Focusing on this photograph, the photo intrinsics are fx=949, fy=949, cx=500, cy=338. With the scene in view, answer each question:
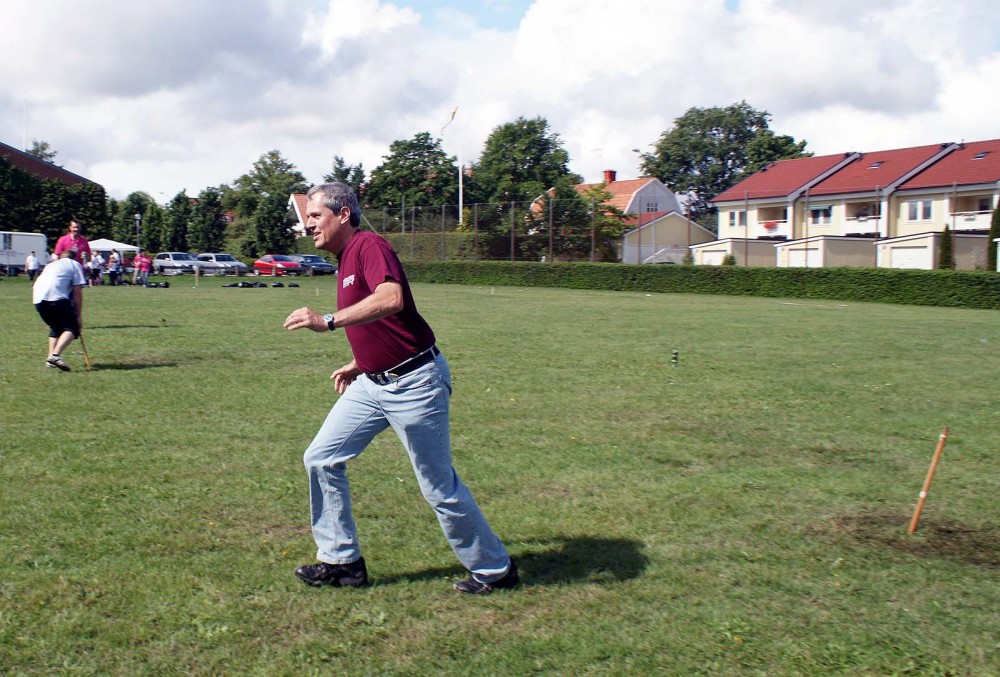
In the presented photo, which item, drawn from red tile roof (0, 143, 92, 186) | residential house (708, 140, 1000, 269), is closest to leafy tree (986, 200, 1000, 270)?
residential house (708, 140, 1000, 269)

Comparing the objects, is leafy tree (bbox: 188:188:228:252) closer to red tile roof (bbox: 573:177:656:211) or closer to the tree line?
the tree line

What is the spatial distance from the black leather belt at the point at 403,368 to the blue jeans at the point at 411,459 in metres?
0.02

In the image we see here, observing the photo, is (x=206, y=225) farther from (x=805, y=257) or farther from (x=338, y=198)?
(x=338, y=198)

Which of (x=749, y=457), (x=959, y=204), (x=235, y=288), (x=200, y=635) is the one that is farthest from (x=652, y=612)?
(x=959, y=204)

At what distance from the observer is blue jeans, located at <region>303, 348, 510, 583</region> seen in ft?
15.0

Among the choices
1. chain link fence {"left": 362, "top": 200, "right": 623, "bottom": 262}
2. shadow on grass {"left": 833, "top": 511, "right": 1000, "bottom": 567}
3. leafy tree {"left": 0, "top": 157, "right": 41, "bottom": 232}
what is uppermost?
leafy tree {"left": 0, "top": 157, "right": 41, "bottom": 232}

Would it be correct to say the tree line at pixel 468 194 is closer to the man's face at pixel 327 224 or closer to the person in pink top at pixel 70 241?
the person in pink top at pixel 70 241

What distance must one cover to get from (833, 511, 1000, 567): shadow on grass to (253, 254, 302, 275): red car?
181ft

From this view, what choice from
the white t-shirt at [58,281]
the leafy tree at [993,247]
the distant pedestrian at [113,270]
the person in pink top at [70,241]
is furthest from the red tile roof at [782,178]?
the white t-shirt at [58,281]

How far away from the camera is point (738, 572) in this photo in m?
5.08

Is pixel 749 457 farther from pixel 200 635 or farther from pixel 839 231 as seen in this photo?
pixel 839 231

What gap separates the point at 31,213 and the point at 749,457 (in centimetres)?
6885

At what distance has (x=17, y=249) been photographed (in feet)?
173

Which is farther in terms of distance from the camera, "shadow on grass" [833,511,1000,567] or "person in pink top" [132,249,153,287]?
"person in pink top" [132,249,153,287]
